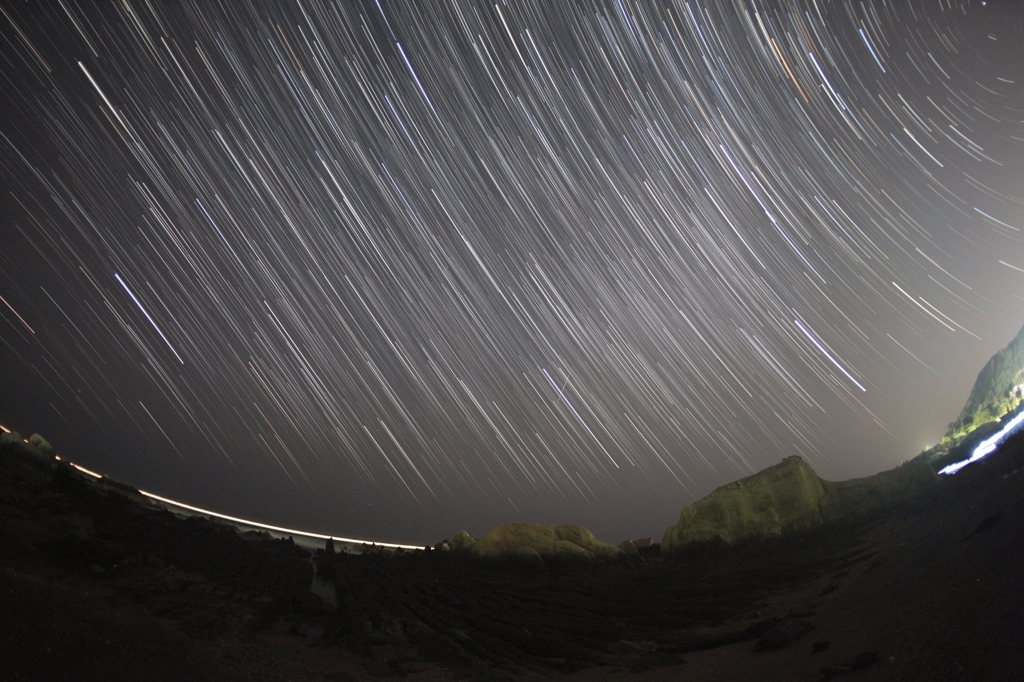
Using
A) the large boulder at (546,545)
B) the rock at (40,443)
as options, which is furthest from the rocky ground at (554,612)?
the rock at (40,443)

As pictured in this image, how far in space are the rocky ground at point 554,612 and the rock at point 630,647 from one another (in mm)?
93

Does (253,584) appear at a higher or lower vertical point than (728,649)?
higher

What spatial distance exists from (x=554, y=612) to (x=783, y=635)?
9.20m

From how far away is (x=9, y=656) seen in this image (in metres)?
7.07

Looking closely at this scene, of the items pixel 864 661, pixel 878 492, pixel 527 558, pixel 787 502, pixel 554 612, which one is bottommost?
pixel 864 661

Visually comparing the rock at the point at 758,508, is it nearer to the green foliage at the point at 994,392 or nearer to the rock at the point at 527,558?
the rock at the point at 527,558

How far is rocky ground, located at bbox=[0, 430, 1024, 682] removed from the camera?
8.03 m

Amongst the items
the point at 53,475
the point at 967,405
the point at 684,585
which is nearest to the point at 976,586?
the point at 684,585

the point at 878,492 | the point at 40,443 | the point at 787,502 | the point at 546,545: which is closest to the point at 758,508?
the point at 787,502

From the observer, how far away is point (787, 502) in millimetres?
25438

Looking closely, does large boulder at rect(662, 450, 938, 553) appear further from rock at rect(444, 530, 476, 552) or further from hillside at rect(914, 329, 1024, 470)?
hillside at rect(914, 329, 1024, 470)

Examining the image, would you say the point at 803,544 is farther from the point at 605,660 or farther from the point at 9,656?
the point at 9,656

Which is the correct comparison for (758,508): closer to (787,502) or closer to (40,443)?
(787,502)

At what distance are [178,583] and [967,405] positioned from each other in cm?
6866
